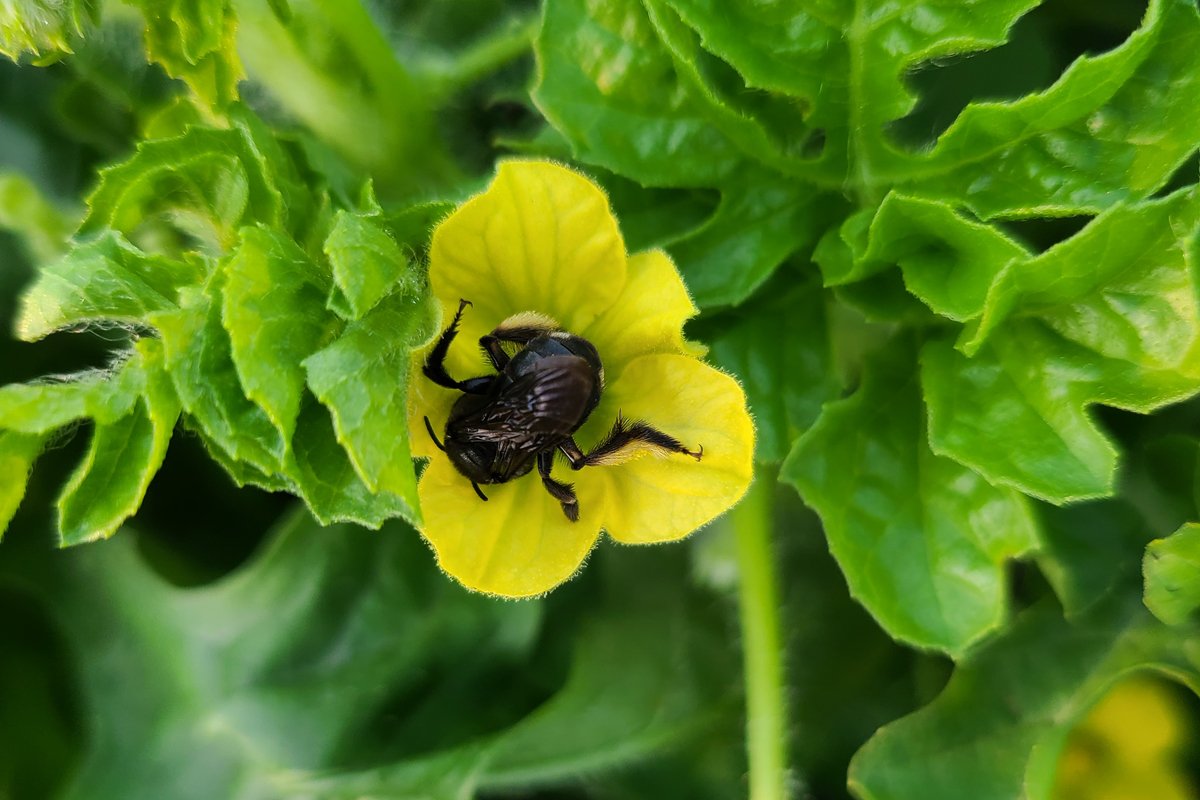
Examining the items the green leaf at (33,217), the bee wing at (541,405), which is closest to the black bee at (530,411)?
the bee wing at (541,405)

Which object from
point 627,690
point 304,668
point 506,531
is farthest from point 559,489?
point 304,668

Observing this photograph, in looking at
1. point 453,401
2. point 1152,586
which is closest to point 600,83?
point 453,401

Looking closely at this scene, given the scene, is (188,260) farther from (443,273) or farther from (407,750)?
(407,750)

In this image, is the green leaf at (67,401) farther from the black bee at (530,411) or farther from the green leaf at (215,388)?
the black bee at (530,411)

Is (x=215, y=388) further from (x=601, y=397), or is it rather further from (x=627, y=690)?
(x=627, y=690)

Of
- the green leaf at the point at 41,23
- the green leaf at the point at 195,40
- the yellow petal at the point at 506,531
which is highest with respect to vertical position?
the green leaf at the point at 41,23

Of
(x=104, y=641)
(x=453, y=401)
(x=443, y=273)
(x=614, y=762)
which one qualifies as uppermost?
(x=443, y=273)
